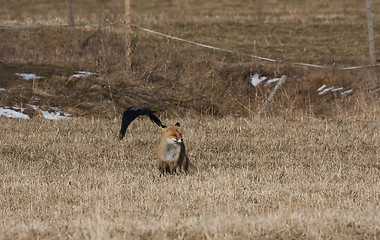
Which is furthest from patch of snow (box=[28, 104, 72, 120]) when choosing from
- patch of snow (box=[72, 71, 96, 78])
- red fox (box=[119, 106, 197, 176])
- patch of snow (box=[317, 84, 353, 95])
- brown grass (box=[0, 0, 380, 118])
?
patch of snow (box=[317, 84, 353, 95])

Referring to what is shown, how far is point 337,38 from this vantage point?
3075cm

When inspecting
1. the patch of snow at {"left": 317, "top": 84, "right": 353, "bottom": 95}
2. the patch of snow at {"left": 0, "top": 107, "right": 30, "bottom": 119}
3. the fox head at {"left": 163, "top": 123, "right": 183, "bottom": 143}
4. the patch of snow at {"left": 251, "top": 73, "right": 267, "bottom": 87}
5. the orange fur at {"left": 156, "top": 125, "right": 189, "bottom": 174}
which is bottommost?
the patch of snow at {"left": 317, "top": 84, "right": 353, "bottom": 95}

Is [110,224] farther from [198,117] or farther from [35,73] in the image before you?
[35,73]

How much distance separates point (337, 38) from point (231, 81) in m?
12.0

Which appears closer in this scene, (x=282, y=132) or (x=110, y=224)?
(x=110, y=224)

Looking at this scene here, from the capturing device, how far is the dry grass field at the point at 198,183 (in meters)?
5.68

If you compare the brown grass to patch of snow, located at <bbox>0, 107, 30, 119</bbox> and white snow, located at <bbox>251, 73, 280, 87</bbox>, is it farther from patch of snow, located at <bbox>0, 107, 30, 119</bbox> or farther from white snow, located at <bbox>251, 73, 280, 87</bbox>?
patch of snow, located at <bbox>0, 107, 30, 119</bbox>

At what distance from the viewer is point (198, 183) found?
25.6 feet

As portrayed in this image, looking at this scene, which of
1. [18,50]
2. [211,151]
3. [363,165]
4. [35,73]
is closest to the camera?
[363,165]

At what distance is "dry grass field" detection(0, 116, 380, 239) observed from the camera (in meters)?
5.68

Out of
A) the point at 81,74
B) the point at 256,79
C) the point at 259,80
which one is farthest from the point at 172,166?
the point at 256,79

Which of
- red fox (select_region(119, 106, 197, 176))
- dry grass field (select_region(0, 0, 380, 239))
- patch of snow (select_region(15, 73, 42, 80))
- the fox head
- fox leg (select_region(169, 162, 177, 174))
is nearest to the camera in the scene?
dry grass field (select_region(0, 0, 380, 239))

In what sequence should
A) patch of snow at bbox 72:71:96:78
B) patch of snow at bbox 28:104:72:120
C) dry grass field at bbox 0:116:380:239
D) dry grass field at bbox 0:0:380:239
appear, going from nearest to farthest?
dry grass field at bbox 0:116:380:239 < dry grass field at bbox 0:0:380:239 < patch of snow at bbox 28:104:72:120 < patch of snow at bbox 72:71:96:78

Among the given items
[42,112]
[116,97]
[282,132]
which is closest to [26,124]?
[42,112]
